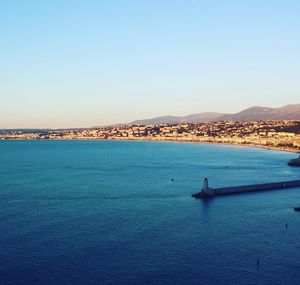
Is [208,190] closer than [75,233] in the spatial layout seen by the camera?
No

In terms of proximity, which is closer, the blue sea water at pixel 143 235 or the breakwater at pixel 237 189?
the blue sea water at pixel 143 235

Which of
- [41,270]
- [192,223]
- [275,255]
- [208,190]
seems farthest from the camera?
[208,190]

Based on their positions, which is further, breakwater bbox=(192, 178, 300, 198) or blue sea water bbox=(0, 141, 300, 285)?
breakwater bbox=(192, 178, 300, 198)

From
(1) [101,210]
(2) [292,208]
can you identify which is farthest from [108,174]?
(2) [292,208]

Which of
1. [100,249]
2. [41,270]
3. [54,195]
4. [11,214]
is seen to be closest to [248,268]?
[100,249]

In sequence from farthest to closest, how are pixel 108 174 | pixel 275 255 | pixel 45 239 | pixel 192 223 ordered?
pixel 108 174 < pixel 192 223 < pixel 45 239 < pixel 275 255

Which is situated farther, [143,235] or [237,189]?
[237,189]

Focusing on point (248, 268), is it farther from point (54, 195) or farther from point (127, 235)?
point (54, 195)

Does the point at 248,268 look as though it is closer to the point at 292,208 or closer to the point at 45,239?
the point at 45,239

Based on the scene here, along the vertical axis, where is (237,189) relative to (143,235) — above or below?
above
